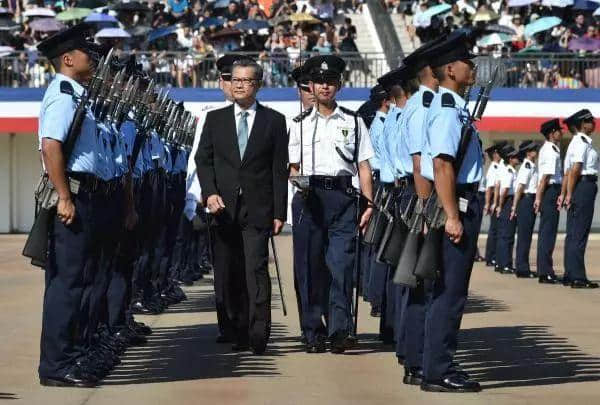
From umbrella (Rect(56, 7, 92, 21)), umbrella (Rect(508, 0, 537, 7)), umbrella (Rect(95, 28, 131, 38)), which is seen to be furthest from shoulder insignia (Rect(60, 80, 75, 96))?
umbrella (Rect(508, 0, 537, 7))

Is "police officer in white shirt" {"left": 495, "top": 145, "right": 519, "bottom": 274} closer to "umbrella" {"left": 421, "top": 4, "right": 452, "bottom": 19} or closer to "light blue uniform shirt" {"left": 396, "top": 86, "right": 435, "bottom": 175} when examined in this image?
"light blue uniform shirt" {"left": 396, "top": 86, "right": 435, "bottom": 175}

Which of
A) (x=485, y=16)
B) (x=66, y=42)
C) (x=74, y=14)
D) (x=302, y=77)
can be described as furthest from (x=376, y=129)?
(x=485, y=16)

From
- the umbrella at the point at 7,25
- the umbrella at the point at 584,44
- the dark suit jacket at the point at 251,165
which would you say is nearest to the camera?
the dark suit jacket at the point at 251,165

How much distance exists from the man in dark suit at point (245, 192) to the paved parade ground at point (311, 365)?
0.38m

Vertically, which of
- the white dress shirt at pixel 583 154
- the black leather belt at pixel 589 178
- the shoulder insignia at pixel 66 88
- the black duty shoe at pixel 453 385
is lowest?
the black leather belt at pixel 589 178

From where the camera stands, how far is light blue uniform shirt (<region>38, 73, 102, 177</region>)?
32.1ft

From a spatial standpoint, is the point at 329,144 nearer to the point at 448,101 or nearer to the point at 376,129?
the point at 376,129

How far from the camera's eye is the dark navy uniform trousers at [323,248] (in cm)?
1231

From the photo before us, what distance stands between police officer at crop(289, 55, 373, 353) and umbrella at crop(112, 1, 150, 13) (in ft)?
84.3

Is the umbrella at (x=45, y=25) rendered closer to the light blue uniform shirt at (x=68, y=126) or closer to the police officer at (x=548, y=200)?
the police officer at (x=548, y=200)

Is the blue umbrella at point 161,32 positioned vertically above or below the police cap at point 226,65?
below

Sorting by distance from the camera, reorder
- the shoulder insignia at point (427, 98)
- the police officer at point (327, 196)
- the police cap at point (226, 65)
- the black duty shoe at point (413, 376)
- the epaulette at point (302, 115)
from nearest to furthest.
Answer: the black duty shoe at point (413, 376) < the shoulder insignia at point (427, 98) < the police officer at point (327, 196) < the epaulette at point (302, 115) < the police cap at point (226, 65)

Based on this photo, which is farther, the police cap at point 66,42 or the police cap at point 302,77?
the police cap at point 302,77

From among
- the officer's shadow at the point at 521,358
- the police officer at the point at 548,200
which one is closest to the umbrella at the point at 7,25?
the police officer at the point at 548,200
